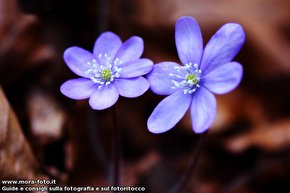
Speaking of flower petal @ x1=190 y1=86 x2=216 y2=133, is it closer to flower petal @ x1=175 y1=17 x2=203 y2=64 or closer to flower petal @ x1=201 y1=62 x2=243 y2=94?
flower petal @ x1=201 y1=62 x2=243 y2=94

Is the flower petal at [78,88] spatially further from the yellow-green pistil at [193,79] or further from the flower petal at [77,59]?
the yellow-green pistil at [193,79]

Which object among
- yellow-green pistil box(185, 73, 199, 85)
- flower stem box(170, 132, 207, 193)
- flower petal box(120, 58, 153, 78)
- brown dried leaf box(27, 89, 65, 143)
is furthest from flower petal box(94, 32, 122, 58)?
brown dried leaf box(27, 89, 65, 143)

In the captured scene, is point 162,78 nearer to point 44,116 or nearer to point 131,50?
point 131,50

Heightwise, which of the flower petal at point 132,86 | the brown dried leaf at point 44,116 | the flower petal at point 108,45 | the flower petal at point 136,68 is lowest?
the brown dried leaf at point 44,116

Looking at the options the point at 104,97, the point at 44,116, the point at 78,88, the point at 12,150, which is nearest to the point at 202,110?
the point at 104,97

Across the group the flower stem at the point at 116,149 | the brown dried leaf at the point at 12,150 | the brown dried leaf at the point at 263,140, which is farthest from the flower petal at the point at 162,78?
the brown dried leaf at the point at 263,140
